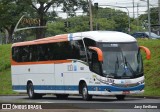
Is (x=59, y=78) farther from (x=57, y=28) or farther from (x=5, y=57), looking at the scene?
(x=57, y=28)

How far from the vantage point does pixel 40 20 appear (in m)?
81.8

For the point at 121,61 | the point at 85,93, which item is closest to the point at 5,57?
the point at 85,93

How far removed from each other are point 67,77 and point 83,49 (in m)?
2.58

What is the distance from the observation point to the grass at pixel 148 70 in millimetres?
30995

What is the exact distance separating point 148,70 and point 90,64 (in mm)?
11546

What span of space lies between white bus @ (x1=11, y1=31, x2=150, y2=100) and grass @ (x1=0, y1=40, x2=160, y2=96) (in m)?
4.71

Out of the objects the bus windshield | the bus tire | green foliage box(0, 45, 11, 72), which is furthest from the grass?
the bus tire

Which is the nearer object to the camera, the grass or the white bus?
the white bus

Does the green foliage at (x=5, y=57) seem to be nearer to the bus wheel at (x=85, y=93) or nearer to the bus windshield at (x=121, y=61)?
the bus wheel at (x=85, y=93)

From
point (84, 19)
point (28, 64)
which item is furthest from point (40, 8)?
point (28, 64)

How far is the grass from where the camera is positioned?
102 feet

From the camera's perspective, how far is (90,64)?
2477cm

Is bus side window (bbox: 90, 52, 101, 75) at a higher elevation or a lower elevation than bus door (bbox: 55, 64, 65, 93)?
higher

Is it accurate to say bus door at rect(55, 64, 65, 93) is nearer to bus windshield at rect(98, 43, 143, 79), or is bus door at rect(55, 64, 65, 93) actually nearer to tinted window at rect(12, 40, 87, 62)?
tinted window at rect(12, 40, 87, 62)
